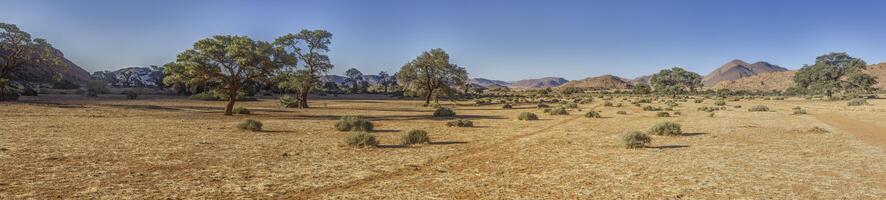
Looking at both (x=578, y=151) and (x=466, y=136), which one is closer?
(x=578, y=151)

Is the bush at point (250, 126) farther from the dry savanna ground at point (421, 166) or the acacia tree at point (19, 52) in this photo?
the acacia tree at point (19, 52)

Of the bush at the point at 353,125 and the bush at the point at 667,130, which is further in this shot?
the bush at the point at 353,125

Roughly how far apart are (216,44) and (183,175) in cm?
1977

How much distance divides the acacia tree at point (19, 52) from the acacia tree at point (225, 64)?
1519 centimetres

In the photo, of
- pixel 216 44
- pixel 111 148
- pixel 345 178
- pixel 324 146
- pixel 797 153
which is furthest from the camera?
pixel 216 44

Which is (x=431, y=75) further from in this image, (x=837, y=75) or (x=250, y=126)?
(x=837, y=75)

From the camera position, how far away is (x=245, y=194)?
825cm

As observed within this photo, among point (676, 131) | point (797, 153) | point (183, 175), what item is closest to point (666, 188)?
point (797, 153)

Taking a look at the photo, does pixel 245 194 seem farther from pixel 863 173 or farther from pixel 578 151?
pixel 863 173

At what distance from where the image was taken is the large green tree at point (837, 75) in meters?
73.3

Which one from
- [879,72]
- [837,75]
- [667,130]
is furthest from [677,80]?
[667,130]

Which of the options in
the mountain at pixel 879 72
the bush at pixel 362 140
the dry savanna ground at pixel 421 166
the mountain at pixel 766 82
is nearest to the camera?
the dry savanna ground at pixel 421 166

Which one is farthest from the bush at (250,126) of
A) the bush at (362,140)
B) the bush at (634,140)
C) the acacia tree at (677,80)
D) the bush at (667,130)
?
the acacia tree at (677,80)

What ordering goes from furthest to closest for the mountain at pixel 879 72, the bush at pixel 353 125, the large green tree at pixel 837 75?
the mountain at pixel 879 72 < the large green tree at pixel 837 75 < the bush at pixel 353 125
